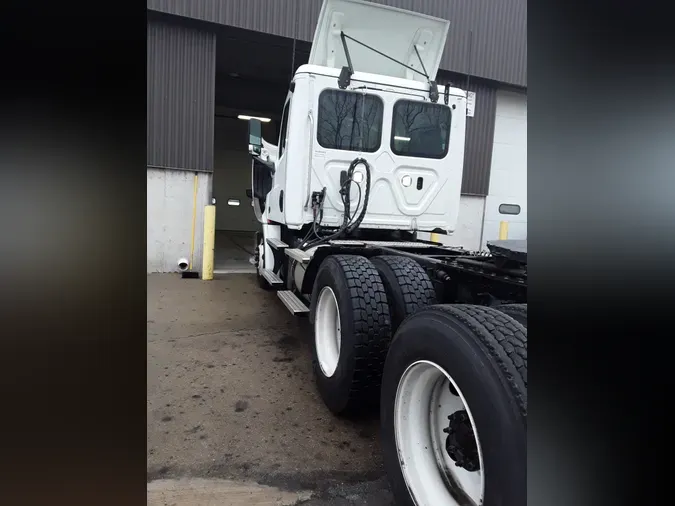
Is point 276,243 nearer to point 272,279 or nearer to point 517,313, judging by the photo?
point 272,279

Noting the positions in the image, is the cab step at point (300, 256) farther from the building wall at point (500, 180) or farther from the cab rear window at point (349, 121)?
the building wall at point (500, 180)

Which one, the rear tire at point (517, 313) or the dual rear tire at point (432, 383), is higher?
the rear tire at point (517, 313)

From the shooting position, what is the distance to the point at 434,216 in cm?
502

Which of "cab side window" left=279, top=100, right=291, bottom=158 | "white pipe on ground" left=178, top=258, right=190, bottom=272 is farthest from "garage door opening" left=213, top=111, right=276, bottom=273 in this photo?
"cab side window" left=279, top=100, right=291, bottom=158

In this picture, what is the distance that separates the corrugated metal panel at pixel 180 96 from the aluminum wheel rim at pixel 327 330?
6.19 metres

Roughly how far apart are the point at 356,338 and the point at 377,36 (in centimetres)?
357

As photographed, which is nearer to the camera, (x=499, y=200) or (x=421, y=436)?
(x=421, y=436)

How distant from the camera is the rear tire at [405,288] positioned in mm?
2875

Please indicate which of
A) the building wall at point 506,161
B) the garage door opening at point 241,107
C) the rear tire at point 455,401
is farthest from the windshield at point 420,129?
the building wall at point 506,161
